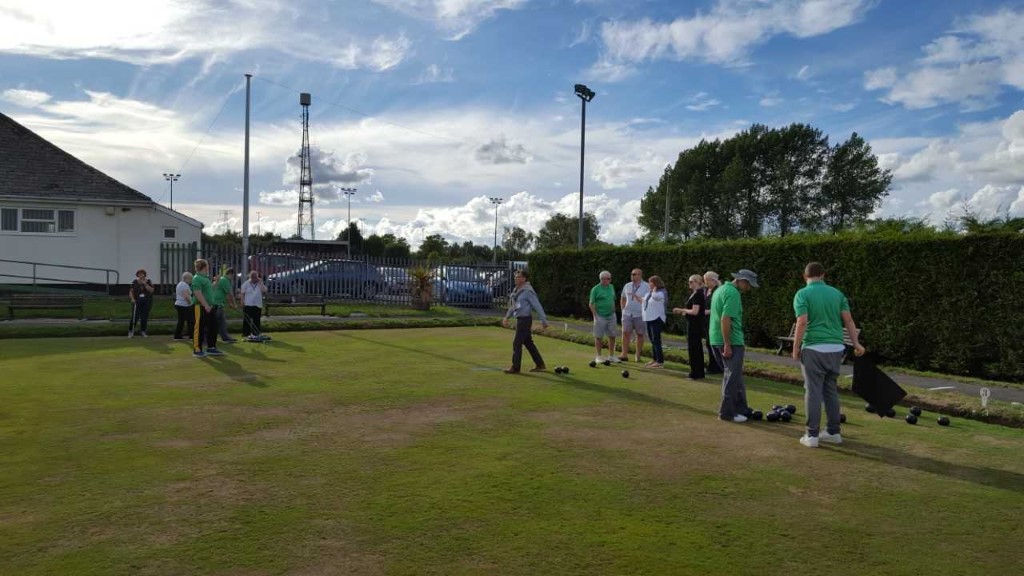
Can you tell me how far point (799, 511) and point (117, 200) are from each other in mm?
28004

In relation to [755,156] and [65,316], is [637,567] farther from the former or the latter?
[755,156]

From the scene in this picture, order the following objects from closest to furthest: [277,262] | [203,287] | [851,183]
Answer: [203,287]
[277,262]
[851,183]

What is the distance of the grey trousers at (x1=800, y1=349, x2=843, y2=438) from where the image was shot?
22.8ft

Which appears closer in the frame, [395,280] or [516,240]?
[395,280]

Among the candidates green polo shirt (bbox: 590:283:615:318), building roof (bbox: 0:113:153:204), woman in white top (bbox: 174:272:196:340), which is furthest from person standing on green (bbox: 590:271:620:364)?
building roof (bbox: 0:113:153:204)

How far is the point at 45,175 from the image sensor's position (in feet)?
87.7

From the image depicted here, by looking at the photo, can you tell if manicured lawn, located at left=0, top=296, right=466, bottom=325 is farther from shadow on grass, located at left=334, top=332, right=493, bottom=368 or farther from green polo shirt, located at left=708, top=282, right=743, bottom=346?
green polo shirt, located at left=708, top=282, right=743, bottom=346

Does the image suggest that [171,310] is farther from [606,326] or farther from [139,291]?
[606,326]

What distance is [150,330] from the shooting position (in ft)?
57.5

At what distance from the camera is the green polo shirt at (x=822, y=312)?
6938 millimetres

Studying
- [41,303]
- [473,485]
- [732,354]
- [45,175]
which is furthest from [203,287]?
[45,175]

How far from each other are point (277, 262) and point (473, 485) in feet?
77.6

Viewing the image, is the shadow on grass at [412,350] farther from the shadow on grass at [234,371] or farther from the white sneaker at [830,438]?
the white sneaker at [830,438]

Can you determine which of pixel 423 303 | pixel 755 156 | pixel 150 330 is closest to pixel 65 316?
pixel 150 330
